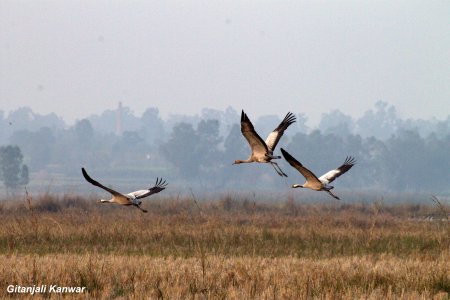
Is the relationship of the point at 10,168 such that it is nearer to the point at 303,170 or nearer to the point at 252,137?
the point at 252,137

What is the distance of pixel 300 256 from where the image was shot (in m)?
17.1

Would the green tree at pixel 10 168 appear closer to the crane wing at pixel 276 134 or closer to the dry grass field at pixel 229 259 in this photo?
the dry grass field at pixel 229 259

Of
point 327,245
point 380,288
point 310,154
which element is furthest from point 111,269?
point 310,154

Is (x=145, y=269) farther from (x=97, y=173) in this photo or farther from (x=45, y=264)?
(x=97, y=173)

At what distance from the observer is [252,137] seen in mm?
8516

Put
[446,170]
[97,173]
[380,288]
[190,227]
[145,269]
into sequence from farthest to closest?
[97,173] < [446,170] < [190,227] < [145,269] < [380,288]

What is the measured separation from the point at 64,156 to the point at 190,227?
16182 cm

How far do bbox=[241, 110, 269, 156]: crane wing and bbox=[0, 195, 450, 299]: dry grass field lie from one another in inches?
90.8

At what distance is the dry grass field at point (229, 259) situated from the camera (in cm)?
1093

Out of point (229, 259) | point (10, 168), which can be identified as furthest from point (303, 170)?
point (10, 168)

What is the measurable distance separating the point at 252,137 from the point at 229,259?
6.54m

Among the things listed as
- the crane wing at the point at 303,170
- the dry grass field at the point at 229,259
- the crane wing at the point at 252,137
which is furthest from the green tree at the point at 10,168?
the crane wing at the point at 303,170

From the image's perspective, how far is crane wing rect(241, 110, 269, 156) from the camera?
27.6ft

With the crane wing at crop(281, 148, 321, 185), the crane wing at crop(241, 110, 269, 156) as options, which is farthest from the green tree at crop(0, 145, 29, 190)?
the crane wing at crop(281, 148, 321, 185)
